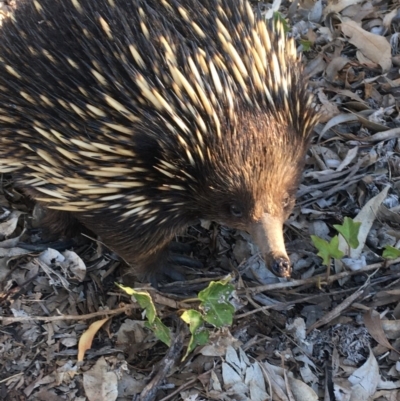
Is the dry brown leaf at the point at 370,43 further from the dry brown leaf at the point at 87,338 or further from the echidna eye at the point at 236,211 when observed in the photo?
the dry brown leaf at the point at 87,338

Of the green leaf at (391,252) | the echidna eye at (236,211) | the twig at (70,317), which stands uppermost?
the echidna eye at (236,211)

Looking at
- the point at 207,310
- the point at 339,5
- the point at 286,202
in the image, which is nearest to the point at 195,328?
the point at 207,310

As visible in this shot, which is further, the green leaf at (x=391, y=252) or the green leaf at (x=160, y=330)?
the green leaf at (x=391, y=252)

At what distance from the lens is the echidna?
6.72 ft

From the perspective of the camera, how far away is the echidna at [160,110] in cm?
205

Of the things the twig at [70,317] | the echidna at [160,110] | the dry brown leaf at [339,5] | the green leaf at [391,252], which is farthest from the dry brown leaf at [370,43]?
the twig at [70,317]

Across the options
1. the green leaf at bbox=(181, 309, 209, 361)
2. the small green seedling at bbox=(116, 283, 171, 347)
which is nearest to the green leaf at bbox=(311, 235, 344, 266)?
the green leaf at bbox=(181, 309, 209, 361)

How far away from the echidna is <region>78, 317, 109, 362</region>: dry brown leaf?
1.49 feet

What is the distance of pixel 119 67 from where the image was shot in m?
2.13

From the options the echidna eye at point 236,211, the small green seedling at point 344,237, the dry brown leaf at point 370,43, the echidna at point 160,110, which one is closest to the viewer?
the echidna at point 160,110

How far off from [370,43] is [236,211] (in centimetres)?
166

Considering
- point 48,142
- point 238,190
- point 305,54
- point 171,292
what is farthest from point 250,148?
point 305,54

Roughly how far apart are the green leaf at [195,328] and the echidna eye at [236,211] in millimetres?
364

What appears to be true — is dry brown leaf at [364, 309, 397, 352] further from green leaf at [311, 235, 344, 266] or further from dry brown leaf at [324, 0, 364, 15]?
dry brown leaf at [324, 0, 364, 15]
